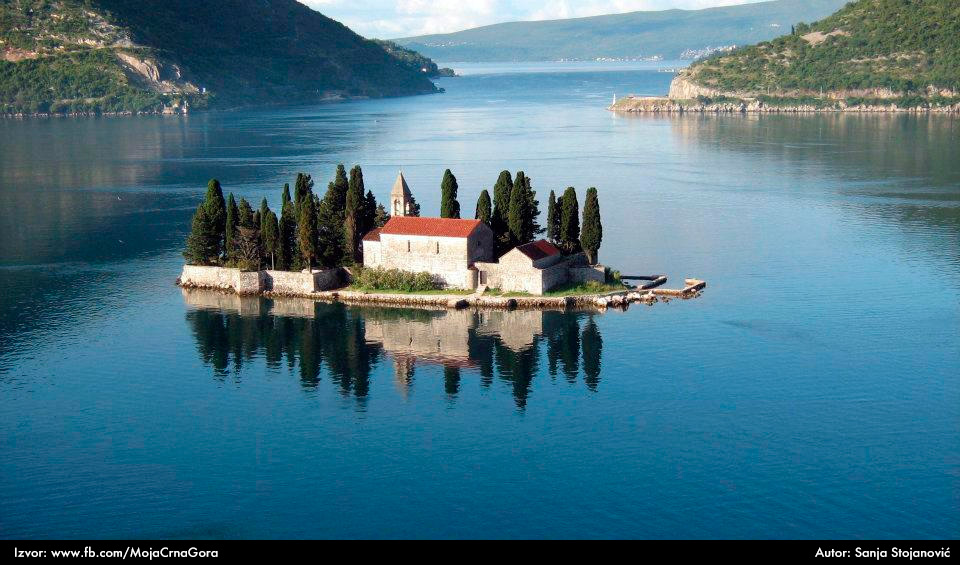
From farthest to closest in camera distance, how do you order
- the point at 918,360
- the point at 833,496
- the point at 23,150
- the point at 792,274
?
1. the point at 23,150
2. the point at 792,274
3. the point at 918,360
4. the point at 833,496

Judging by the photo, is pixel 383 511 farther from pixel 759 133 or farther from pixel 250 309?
pixel 759 133

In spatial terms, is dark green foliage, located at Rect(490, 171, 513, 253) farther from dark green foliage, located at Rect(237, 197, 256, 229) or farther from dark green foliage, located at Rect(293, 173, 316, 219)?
dark green foliage, located at Rect(237, 197, 256, 229)

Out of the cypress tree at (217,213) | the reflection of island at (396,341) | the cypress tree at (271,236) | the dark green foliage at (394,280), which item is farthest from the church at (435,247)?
the cypress tree at (217,213)

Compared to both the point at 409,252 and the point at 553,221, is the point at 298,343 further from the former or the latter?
the point at 553,221

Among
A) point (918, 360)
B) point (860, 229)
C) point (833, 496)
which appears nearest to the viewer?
point (833, 496)

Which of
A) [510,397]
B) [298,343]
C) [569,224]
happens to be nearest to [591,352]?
[510,397]

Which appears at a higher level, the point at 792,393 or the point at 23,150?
the point at 23,150

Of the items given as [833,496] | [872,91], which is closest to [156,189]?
[833,496]
